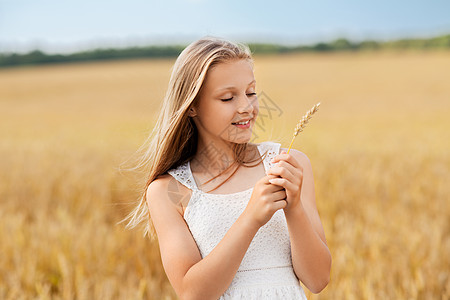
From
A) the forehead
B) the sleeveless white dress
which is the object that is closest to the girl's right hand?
the sleeveless white dress

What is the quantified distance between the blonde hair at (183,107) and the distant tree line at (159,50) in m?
47.3

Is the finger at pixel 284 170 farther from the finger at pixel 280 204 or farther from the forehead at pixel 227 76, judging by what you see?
the forehead at pixel 227 76

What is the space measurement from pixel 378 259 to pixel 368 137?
20.3 feet

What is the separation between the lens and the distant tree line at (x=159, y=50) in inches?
1917

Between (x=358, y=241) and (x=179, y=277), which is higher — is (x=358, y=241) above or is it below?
below

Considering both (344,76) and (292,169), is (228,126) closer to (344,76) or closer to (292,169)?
(292,169)

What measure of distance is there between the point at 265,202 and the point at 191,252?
268 mm

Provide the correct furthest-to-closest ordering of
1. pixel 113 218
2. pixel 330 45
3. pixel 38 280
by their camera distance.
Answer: pixel 330 45, pixel 113 218, pixel 38 280

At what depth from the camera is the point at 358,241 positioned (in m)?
3.52

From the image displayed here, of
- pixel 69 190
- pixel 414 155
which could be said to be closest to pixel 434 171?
pixel 414 155

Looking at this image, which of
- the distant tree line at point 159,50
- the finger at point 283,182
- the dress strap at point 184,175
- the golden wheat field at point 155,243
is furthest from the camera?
the distant tree line at point 159,50

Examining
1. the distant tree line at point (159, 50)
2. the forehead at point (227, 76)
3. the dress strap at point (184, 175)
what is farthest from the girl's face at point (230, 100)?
the distant tree line at point (159, 50)

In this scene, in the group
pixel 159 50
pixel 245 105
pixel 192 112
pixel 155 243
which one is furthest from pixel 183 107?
pixel 159 50

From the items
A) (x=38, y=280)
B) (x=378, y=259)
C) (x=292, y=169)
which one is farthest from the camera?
(x=378, y=259)
